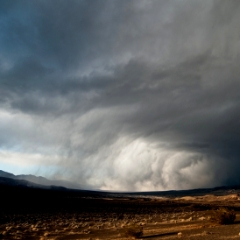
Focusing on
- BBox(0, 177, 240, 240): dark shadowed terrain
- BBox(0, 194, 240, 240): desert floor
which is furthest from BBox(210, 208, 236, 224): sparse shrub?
BBox(0, 177, 240, 240): dark shadowed terrain

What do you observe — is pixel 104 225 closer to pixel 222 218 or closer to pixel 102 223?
pixel 102 223

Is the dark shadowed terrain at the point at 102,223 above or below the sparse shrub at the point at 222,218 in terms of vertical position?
below

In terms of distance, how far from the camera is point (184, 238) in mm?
20578

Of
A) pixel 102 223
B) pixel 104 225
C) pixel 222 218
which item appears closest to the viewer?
pixel 222 218

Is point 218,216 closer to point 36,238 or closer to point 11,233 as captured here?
point 36,238

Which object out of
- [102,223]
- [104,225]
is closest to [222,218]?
[104,225]

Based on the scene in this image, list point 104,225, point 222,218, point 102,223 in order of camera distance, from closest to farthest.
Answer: point 222,218 → point 104,225 → point 102,223

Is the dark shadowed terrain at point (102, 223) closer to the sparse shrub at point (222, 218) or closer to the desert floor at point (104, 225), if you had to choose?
the desert floor at point (104, 225)

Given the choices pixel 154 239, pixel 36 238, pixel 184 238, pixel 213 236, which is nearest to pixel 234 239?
pixel 213 236

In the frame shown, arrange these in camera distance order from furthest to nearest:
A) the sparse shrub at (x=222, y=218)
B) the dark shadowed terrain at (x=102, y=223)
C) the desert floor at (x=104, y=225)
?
the sparse shrub at (x=222, y=218), the dark shadowed terrain at (x=102, y=223), the desert floor at (x=104, y=225)

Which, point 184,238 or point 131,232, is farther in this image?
point 131,232

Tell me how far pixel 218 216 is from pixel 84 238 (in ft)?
46.9

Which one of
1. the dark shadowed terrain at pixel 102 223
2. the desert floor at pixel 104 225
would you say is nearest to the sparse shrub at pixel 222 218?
the desert floor at pixel 104 225

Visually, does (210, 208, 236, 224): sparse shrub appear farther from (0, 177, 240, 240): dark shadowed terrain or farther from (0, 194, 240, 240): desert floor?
(0, 177, 240, 240): dark shadowed terrain
